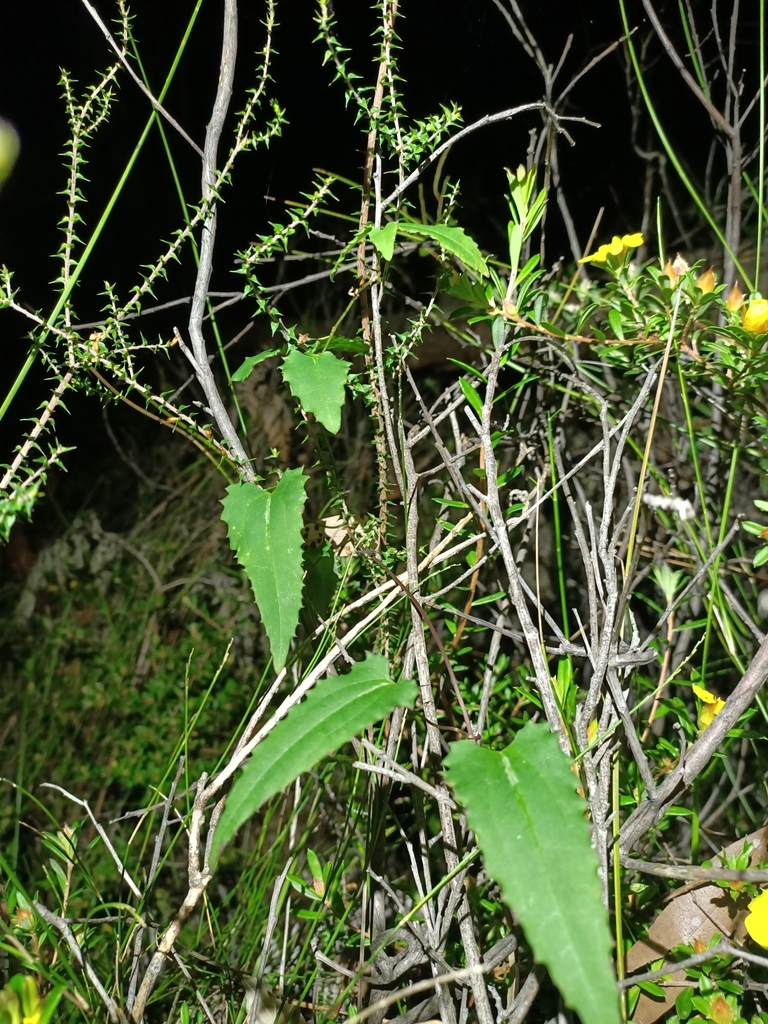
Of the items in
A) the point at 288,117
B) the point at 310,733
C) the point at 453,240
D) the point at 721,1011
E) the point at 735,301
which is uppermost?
the point at 288,117

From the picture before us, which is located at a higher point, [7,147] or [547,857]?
[7,147]

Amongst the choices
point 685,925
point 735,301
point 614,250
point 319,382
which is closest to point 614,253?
point 614,250

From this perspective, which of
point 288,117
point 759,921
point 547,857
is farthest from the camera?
point 288,117

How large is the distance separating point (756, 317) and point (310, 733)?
19.5 inches

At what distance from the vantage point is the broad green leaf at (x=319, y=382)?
18.0 inches

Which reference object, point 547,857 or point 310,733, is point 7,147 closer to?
point 310,733

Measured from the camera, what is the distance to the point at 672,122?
107 cm

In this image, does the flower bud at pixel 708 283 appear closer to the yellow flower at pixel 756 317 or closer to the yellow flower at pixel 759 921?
the yellow flower at pixel 756 317

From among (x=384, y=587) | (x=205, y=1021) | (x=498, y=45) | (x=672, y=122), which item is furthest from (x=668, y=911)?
(x=672, y=122)

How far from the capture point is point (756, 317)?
0.58 metres

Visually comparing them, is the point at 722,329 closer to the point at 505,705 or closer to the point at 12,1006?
the point at 505,705

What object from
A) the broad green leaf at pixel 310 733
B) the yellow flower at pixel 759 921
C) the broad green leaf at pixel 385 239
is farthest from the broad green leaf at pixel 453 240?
the yellow flower at pixel 759 921

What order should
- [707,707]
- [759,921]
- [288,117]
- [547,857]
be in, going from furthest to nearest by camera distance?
1. [288,117]
2. [707,707]
3. [759,921]
4. [547,857]

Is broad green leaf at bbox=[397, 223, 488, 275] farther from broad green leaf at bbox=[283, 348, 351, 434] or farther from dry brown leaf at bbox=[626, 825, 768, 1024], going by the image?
dry brown leaf at bbox=[626, 825, 768, 1024]
